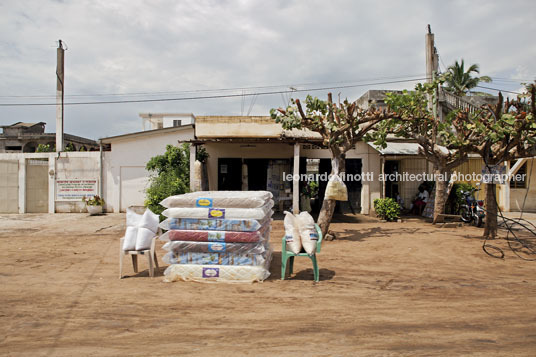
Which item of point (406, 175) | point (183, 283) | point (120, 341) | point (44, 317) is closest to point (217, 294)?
point (183, 283)

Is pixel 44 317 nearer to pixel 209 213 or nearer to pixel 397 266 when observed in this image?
pixel 209 213

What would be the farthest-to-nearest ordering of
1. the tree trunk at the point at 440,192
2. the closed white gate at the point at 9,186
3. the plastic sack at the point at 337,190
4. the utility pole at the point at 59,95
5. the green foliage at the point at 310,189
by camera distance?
the utility pole at the point at 59,95
the closed white gate at the point at 9,186
the green foliage at the point at 310,189
the tree trunk at the point at 440,192
the plastic sack at the point at 337,190

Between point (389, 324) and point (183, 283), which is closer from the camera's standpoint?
point (389, 324)

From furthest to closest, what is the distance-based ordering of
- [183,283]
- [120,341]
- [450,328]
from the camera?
[183,283] → [450,328] → [120,341]

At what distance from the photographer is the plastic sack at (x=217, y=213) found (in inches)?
213

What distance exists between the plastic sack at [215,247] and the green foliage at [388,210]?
8603 millimetres

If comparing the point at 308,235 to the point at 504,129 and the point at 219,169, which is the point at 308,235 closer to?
the point at 504,129

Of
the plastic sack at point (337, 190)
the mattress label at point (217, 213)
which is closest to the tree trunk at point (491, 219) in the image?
the plastic sack at point (337, 190)

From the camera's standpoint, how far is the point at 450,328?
143 inches

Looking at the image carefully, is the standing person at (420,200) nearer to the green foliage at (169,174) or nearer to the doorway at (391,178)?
the doorway at (391,178)

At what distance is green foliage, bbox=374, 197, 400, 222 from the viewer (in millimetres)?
12773

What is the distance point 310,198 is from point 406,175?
15.0ft

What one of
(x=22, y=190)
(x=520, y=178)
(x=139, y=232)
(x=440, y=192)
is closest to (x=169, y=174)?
(x=139, y=232)

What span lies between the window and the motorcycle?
5.57 metres
